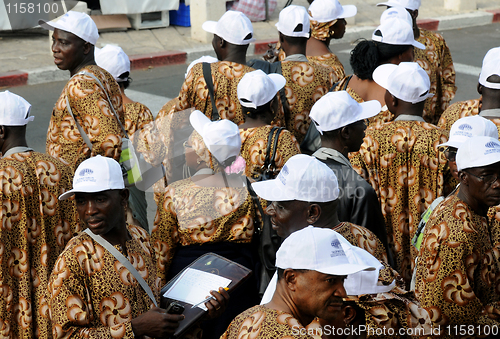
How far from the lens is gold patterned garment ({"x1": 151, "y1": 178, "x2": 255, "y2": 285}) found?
380cm

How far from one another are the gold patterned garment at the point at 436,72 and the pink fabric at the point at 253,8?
8213 millimetres

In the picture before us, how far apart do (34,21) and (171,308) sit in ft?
35.7

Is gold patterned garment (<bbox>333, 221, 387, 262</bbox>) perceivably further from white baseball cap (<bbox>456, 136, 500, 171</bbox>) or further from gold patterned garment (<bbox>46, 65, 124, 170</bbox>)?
gold patterned garment (<bbox>46, 65, 124, 170</bbox>)

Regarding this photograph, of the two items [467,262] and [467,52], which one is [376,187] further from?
[467,52]

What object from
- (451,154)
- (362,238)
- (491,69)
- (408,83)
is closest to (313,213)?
(362,238)

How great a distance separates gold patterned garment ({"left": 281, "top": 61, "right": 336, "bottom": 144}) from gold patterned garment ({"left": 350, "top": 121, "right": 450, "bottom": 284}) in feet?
3.50

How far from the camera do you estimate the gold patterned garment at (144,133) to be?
17.9 feet

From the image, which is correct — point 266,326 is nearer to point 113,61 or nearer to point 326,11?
point 113,61

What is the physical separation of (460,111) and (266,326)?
3234 mm

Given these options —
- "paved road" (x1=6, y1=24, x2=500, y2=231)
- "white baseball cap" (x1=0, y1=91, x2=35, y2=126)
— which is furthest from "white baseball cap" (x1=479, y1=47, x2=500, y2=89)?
"paved road" (x1=6, y1=24, x2=500, y2=231)

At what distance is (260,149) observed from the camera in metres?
4.46

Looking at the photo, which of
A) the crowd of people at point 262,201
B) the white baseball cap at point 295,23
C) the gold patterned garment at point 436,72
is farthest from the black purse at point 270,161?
the gold patterned garment at point 436,72

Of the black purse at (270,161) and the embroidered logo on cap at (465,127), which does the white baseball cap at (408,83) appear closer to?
the embroidered logo on cap at (465,127)

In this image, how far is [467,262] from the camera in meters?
3.20
